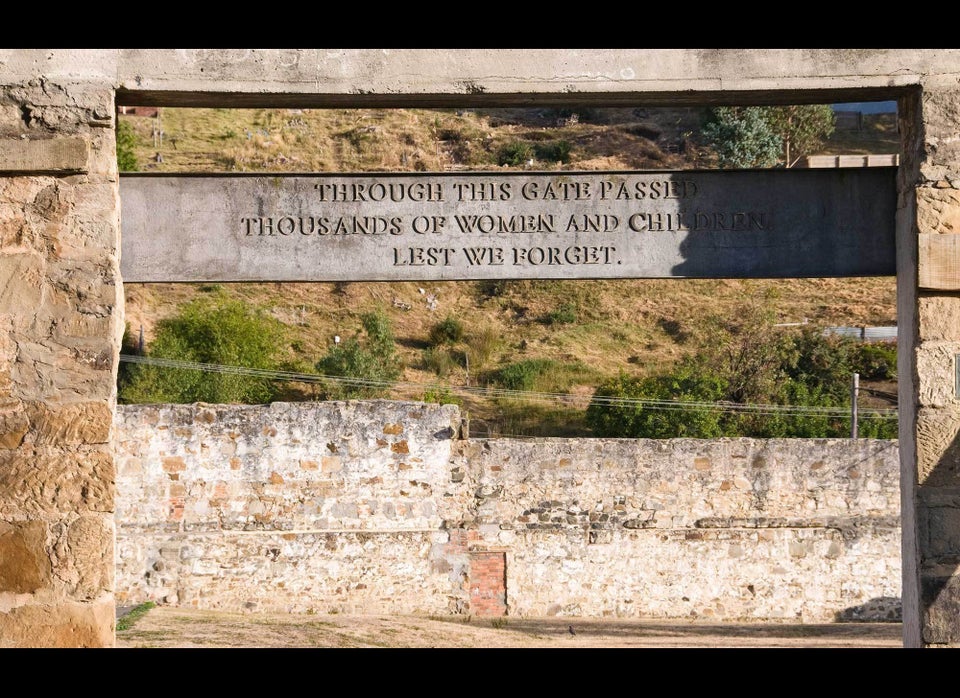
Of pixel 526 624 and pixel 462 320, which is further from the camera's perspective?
pixel 462 320

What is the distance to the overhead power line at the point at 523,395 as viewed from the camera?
762 inches

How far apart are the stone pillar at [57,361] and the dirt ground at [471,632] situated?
508 cm

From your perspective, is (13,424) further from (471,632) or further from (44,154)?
(471,632)

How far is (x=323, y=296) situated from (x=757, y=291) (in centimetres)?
1040

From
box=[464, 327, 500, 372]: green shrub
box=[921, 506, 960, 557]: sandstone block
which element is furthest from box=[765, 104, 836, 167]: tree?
box=[921, 506, 960, 557]: sandstone block

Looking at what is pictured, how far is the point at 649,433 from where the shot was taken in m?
19.1

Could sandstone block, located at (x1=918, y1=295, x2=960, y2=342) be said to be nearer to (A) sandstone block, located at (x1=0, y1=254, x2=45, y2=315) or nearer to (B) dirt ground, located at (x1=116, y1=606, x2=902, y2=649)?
(A) sandstone block, located at (x1=0, y1=254, x2=45, y2=315)

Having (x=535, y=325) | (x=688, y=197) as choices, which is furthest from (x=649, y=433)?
(x=688, y=197)

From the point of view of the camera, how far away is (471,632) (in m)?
12.3

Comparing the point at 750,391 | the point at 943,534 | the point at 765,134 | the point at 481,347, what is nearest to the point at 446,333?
the point at 481,347

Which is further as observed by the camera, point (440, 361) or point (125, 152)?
point (125, 152)

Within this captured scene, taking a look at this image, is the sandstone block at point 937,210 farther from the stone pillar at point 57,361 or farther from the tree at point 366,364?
the tree at point 366,364

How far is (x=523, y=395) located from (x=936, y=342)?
17990 millimetres

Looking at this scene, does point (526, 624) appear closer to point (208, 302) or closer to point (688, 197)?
point (688, 197)
